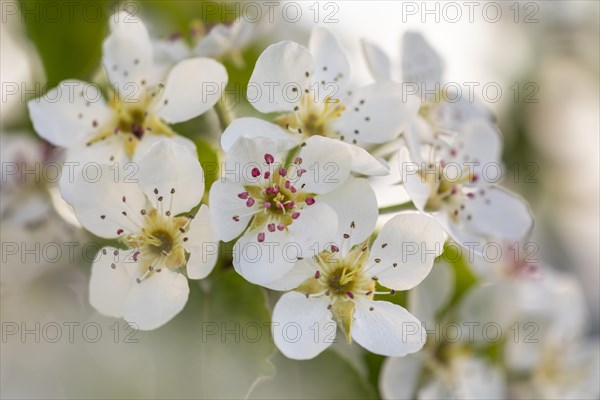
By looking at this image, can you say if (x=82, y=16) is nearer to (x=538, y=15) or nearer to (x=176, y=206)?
(x=176, y=206)

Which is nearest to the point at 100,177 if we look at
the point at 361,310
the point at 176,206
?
the point at 176,206

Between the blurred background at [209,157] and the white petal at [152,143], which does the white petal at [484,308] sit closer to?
the blurred background at [209,157]

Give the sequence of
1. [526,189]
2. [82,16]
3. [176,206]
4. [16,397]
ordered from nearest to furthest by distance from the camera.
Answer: [176,206], [16,397], [82,16], [526,189]

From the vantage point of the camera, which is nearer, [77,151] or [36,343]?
[77,151]

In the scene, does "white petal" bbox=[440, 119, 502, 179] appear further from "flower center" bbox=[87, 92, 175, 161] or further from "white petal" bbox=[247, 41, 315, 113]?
"flower center" bbox=[87, 92, 175, 161]

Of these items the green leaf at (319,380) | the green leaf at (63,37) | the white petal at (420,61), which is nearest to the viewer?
the green leaf at (319,380)

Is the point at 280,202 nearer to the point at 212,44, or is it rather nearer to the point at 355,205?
the point at 355,205

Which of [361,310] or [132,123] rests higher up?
[132,123]

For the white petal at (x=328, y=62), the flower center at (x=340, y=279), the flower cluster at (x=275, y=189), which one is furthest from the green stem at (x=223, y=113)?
the flower center at (x=340, y=279)
